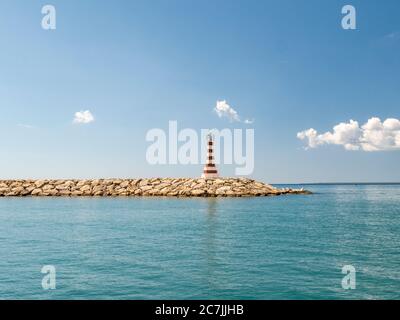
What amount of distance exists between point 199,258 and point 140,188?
52.3 m

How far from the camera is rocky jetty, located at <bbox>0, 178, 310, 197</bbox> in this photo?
2527 inches

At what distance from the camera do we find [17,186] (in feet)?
251

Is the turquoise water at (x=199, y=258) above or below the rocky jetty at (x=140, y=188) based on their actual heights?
below

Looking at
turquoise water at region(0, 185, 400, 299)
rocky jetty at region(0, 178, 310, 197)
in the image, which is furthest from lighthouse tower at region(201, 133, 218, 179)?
turquoise water at region(0, 185, 400, 299)

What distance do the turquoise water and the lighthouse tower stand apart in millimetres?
31723

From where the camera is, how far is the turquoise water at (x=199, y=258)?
13.4 m

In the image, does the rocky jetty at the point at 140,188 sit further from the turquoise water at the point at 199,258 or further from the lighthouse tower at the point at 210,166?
the turquoise water at the point at 199,258

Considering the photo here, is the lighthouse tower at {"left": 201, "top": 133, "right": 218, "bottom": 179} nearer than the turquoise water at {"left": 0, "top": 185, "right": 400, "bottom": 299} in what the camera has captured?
No

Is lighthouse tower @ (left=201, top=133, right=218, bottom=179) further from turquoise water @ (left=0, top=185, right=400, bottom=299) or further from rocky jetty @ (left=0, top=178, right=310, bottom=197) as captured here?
turquoise water @ (left=0, top=185, right=400, bottom=299)

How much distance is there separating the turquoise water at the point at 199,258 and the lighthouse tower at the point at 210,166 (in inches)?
1249

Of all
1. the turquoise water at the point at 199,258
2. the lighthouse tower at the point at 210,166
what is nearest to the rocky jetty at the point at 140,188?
the lighthouse tower at the point at 210,166
